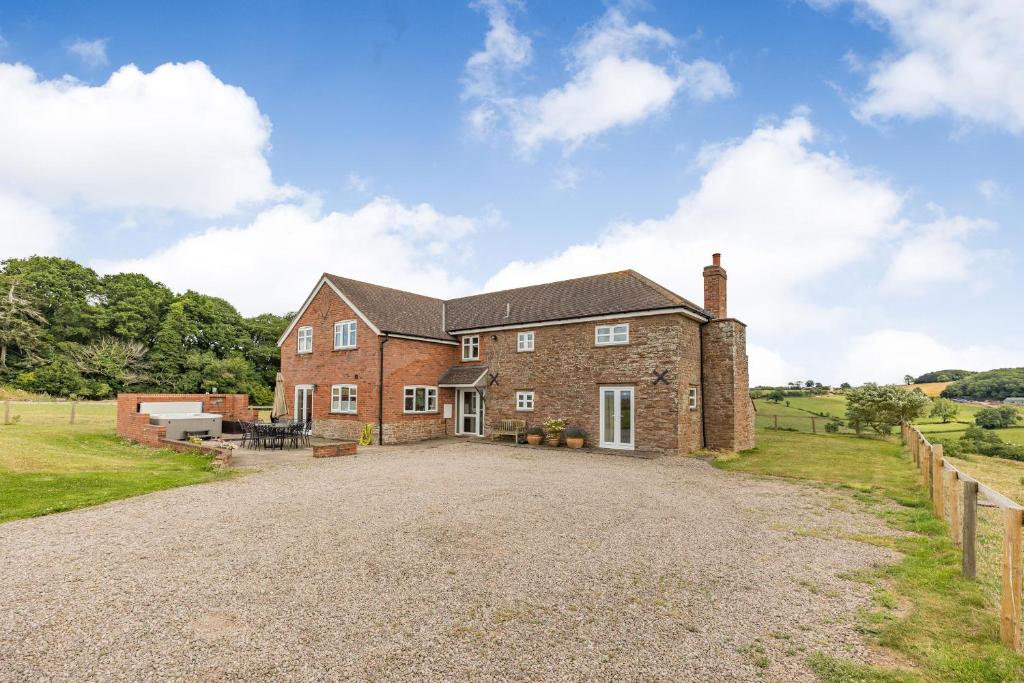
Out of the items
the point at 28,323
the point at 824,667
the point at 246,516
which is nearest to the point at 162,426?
the point at 246,516

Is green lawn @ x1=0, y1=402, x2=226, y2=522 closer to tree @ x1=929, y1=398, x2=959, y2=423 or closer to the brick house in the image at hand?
the brick house

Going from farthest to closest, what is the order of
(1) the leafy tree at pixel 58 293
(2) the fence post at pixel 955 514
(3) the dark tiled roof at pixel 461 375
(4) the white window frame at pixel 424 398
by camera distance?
(1) the leafy tree at pixel 58 293 → (3) the dark tiled roof at pixel 461 375 → (4) the white window frame at pixel 424 398 → (2) the fence post at pixel 955 514

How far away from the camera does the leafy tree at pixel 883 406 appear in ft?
88.7

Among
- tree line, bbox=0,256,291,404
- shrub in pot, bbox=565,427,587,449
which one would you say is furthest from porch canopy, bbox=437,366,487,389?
tree line, bbox=0,256,291,404

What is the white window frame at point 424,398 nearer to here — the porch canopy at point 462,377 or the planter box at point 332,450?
the porch canopy at point 462,377

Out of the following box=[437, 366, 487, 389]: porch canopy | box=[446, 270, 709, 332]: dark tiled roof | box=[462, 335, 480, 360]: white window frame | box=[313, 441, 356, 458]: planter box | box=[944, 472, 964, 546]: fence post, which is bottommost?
box=[313, 441, 356, 458]: planter box

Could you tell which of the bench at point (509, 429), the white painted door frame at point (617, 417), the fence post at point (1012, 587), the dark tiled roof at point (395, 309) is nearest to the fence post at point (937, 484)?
the fence post at point (1012, 587)

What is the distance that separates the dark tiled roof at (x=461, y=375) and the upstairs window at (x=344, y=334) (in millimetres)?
4759

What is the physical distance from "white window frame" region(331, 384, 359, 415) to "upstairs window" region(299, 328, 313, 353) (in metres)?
3.29

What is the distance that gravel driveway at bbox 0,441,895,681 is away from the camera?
4.46 m

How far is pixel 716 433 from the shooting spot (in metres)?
21.2

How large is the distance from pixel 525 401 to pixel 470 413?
3.69m

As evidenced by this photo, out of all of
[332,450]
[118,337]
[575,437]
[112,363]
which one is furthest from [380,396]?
[118,337]

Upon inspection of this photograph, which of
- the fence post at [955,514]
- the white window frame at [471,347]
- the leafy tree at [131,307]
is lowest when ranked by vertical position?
the fence post at [955,514]
